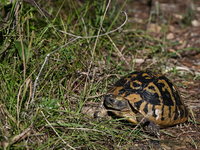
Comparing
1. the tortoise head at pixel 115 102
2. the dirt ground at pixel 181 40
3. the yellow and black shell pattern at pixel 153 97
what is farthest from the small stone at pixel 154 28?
the tortoise head at pixel 115 102

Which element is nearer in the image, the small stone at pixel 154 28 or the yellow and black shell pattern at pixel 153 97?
the yellow and black shell pattern at pixel 153 97

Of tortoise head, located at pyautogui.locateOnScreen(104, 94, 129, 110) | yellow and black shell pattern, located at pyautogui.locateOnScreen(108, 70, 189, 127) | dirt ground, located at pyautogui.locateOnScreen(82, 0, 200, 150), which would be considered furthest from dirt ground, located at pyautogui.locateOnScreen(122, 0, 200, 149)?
tortoise head, located at pyautogui.locateOnScreen(104, 94, 129, 110)

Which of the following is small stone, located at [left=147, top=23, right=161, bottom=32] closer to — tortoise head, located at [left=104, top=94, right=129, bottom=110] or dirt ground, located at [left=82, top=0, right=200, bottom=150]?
dirt ground, located at [left=82, top=0, right=200, bottom=150]

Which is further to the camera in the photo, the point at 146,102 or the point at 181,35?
the point at 181,35

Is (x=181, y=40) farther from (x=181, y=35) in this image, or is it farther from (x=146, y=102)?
(x=146, y=102)

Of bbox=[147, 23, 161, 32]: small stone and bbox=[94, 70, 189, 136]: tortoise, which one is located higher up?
bbox=[147, 23, 161, 32]: small stone

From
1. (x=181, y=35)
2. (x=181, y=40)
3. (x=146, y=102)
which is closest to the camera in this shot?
(x=146, y=102)

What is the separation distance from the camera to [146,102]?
9.43ft

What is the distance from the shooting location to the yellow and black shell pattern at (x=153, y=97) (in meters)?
2.87

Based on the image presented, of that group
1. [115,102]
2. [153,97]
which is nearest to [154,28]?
[153,97]

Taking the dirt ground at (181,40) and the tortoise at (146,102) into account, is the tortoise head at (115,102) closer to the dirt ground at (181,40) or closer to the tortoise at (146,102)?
the tortoise at (146,102)

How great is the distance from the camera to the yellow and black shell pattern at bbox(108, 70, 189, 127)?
287 cm

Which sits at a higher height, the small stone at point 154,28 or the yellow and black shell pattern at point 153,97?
the small stone at point 154,28

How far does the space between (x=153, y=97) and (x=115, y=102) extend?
19.3 inches
